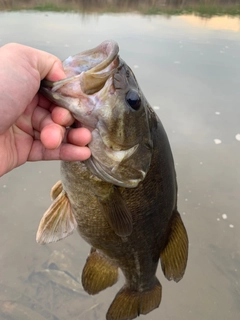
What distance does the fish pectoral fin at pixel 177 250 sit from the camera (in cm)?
152

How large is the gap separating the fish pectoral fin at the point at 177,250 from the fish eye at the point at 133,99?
1.94 ft

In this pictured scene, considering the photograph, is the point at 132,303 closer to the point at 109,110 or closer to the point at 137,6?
the point at 109,110

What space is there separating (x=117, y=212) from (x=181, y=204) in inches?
61.4

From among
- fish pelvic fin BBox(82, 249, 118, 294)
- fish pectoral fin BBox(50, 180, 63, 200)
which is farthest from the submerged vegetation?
fish pelvic fin BBox(82, 249, 118, 294)

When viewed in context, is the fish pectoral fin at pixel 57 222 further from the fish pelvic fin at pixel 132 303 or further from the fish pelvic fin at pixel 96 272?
the fish pelvic fin at pixel 132 303

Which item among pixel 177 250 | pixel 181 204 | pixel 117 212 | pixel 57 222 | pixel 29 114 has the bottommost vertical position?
pixel 181 204

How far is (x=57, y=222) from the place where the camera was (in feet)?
4.75

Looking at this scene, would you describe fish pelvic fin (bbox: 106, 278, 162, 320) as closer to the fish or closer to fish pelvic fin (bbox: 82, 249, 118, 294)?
the fish

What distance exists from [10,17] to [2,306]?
629 centimetres

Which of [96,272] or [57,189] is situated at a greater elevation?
[57,189]

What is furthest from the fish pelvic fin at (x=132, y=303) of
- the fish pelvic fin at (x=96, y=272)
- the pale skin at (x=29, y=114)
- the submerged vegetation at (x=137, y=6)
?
the submerged vegetation at (x=137, y=6)

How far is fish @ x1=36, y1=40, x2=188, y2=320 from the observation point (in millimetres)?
1042

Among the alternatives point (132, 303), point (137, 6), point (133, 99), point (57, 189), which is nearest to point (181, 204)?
point (132, 303)

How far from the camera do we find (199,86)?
14.5 ft
